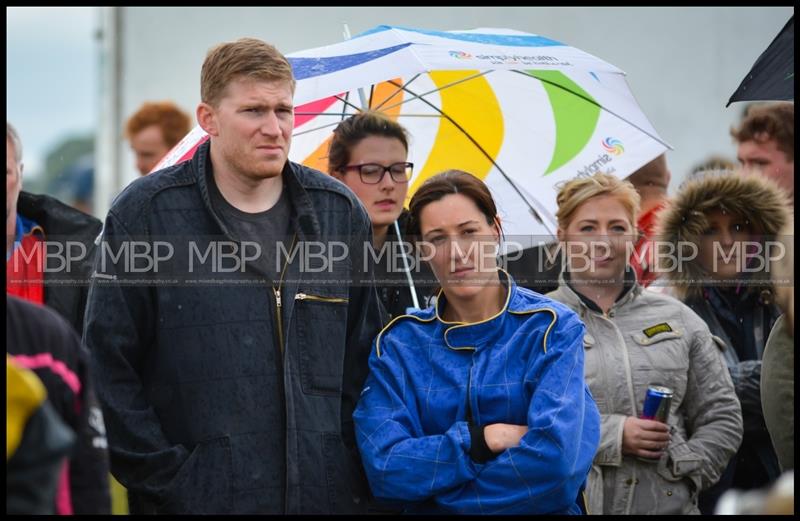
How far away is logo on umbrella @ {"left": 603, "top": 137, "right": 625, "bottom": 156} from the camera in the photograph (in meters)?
5.57

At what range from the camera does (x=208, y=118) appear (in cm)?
397

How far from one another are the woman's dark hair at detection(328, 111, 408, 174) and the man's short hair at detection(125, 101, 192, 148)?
86.2 inches

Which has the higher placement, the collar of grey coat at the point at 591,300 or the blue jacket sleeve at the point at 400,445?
the collar of grey coat at the point at 591,300

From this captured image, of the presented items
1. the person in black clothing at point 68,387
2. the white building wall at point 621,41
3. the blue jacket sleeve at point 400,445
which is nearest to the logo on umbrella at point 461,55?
the blue jacket sleeve at point 400,445

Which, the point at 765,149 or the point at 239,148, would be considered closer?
the point at 239,148

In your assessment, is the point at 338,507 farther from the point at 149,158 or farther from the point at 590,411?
the point at 149,158

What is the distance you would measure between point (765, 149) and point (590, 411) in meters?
2.77

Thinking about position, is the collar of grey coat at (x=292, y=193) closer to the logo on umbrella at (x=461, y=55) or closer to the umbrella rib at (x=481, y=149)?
the logo on umbrella at (x=461, y=55)

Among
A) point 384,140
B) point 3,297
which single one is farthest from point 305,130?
point 3,297

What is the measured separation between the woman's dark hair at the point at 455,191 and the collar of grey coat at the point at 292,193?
0.35m

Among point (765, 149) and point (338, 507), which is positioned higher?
point (765, 149)

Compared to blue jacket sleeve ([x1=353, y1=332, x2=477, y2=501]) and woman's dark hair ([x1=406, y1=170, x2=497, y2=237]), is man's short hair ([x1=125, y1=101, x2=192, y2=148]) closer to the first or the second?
woman's dark hair ([x1=406, y1=170, x2=497, y2=237])

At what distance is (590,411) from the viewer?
375 cm

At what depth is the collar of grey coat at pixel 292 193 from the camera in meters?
3.86
